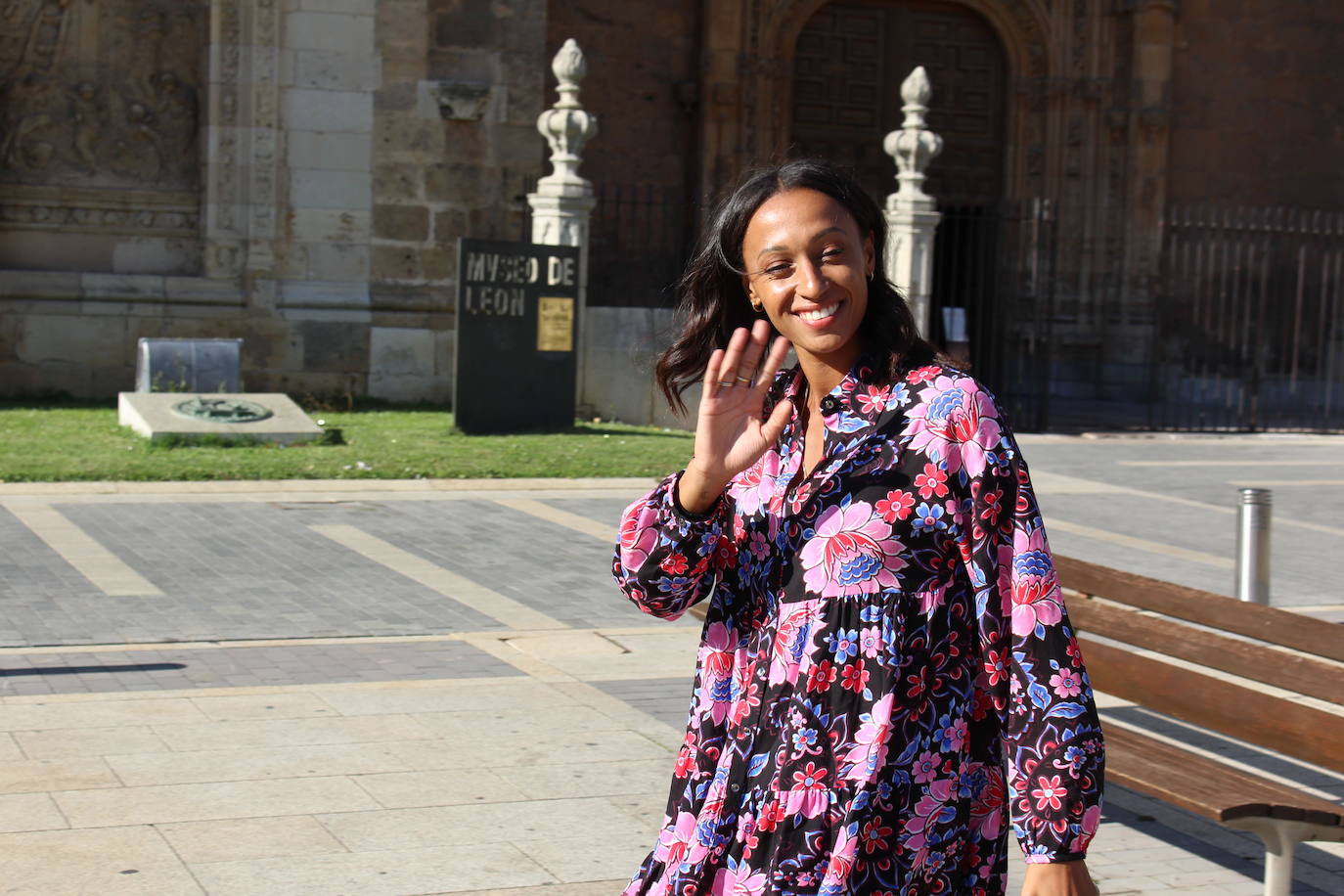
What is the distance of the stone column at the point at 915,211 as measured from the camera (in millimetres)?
18547

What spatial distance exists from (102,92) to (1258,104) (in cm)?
1685

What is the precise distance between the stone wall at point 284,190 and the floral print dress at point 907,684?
1746 cm

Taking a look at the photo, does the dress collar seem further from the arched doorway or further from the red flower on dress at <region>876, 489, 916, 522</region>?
the arched doorway

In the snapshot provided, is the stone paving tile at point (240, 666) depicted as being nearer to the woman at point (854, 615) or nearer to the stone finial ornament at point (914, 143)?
the woman at point (854, 615)

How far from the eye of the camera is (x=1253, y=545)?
823 centimetres

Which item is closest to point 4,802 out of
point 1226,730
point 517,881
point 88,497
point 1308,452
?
point 517,881

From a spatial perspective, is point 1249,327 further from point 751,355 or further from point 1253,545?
point 751,355

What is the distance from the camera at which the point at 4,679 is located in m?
6.92

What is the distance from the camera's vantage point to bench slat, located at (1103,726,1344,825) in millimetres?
4137

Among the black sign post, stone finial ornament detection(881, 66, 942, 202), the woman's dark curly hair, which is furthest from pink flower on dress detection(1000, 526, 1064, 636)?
stone finial ornament detection(881, 66, 942, 202)

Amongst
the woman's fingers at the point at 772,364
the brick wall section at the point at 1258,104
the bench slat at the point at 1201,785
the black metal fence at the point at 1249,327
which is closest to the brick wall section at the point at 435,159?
the black metal fence at the point at 1249,327

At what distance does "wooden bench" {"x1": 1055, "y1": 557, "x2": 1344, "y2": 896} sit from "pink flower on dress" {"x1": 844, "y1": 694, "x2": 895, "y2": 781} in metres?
1.88

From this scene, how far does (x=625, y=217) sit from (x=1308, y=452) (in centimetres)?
991

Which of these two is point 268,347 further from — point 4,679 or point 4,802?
point 4,802
